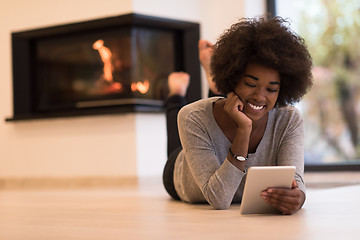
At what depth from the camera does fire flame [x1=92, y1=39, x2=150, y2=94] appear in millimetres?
4871

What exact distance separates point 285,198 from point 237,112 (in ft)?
1.13

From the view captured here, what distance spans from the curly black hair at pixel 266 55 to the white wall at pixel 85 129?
264 cm

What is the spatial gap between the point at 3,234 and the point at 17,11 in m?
3.71

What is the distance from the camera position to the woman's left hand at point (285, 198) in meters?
2.06

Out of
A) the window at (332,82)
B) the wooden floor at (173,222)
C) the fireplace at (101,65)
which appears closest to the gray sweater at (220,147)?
the wooden floor at (173,222)

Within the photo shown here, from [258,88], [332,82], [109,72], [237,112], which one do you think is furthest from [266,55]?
[332,82]

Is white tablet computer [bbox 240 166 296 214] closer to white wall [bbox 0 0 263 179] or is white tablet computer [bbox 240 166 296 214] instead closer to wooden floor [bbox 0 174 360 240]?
wooden floor [bbox 0 174 360 240]

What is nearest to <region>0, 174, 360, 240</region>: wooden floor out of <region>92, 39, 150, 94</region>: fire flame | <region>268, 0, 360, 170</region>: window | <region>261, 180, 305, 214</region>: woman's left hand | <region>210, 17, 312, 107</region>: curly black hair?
<region>261, 180, 305, 214</region>: woman's left hand

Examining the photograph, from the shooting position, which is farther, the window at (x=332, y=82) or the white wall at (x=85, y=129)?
the window at (x=332, y=82)

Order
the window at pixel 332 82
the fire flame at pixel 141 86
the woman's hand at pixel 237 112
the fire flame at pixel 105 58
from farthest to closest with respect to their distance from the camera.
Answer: the window at pixel 332 82, the fire flame at pixel 105 58, the fire flame at pixel 141 86, the woman's hand at pixel 237 112

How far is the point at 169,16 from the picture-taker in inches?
195

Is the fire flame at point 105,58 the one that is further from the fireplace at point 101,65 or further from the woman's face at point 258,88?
the woman's face at point 258,88

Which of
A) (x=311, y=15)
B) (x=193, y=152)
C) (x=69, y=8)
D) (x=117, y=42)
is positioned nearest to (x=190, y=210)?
→ (x=193, y=152)

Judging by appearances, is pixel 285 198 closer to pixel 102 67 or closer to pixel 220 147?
pixel 220 147
